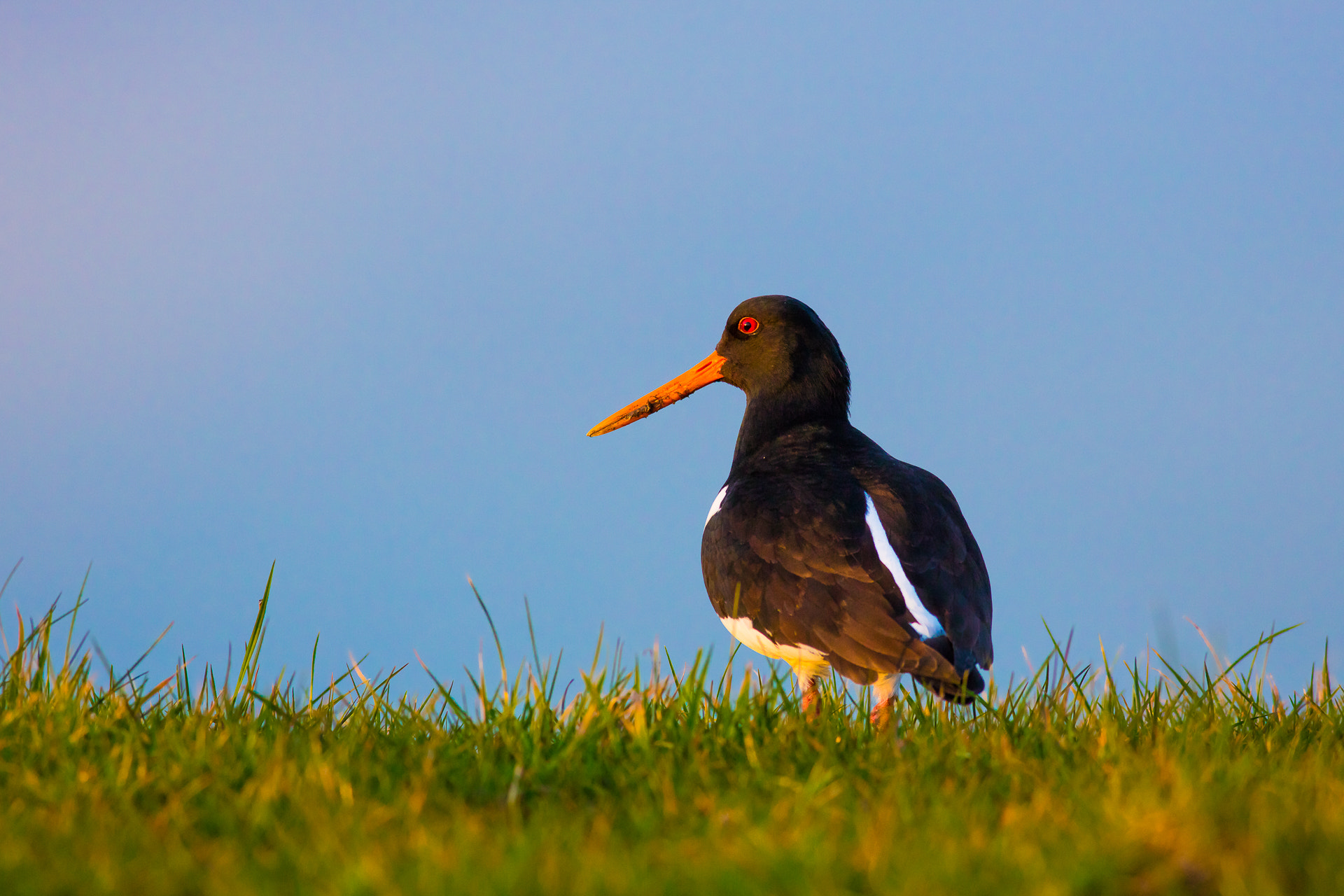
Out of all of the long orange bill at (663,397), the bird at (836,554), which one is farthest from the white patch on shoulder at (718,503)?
the long orange bill at (663,397)

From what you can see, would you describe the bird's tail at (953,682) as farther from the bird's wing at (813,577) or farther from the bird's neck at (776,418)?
the bird's neck at (776,418)

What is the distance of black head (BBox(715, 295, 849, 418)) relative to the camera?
21.8 feet

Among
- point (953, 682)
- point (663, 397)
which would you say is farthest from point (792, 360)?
point (953, 682)

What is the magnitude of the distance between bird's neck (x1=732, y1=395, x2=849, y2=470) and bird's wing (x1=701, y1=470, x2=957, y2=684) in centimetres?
84

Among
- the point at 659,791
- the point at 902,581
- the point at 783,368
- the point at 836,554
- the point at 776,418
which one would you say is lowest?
the point at 659,791

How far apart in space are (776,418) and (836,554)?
179 centimetres

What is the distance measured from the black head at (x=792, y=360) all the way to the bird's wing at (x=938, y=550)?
2.46 feet

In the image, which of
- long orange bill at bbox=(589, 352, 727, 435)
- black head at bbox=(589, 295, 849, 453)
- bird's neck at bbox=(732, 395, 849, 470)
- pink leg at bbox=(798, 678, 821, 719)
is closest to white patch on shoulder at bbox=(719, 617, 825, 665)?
pink leg at bbox=(798, 678, 821, 719)

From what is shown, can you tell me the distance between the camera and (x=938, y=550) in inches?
→ 208

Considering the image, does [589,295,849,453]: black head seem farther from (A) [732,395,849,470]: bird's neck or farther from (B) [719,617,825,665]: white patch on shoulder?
(B) [719,617,825,665]: white patch on shoulder

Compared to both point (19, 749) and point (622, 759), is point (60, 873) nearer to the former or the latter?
point (19, 749)

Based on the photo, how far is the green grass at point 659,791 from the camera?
2492mm

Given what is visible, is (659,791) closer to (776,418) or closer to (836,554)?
(836,554)

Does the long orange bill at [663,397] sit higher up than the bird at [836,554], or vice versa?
the long orange bill at [663,397]
